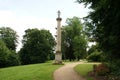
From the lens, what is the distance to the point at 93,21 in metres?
17.2

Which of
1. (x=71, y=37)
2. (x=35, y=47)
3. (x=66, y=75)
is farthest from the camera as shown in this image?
(x=71, y=37)

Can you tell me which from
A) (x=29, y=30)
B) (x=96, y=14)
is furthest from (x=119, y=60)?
(x=29, y=30)

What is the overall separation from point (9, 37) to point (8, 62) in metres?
16.6

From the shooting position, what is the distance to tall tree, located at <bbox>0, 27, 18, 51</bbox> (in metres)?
70.1

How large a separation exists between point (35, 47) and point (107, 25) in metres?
48.8

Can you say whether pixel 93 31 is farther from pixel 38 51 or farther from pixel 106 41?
pixel 38 51

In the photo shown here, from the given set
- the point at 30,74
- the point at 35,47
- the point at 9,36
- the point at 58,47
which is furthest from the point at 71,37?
the point at 30,74

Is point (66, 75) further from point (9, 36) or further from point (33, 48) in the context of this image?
point (9, 36)

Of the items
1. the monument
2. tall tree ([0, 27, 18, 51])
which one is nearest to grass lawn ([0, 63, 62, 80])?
the monument

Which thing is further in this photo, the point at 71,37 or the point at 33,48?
the point at 71,37

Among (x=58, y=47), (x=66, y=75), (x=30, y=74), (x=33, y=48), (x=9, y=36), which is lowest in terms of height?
(x=66, y=75)

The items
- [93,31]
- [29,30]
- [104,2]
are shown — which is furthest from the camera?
[29,30]

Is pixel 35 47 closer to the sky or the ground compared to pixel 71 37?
closer to the ground

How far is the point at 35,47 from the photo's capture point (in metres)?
63.3
